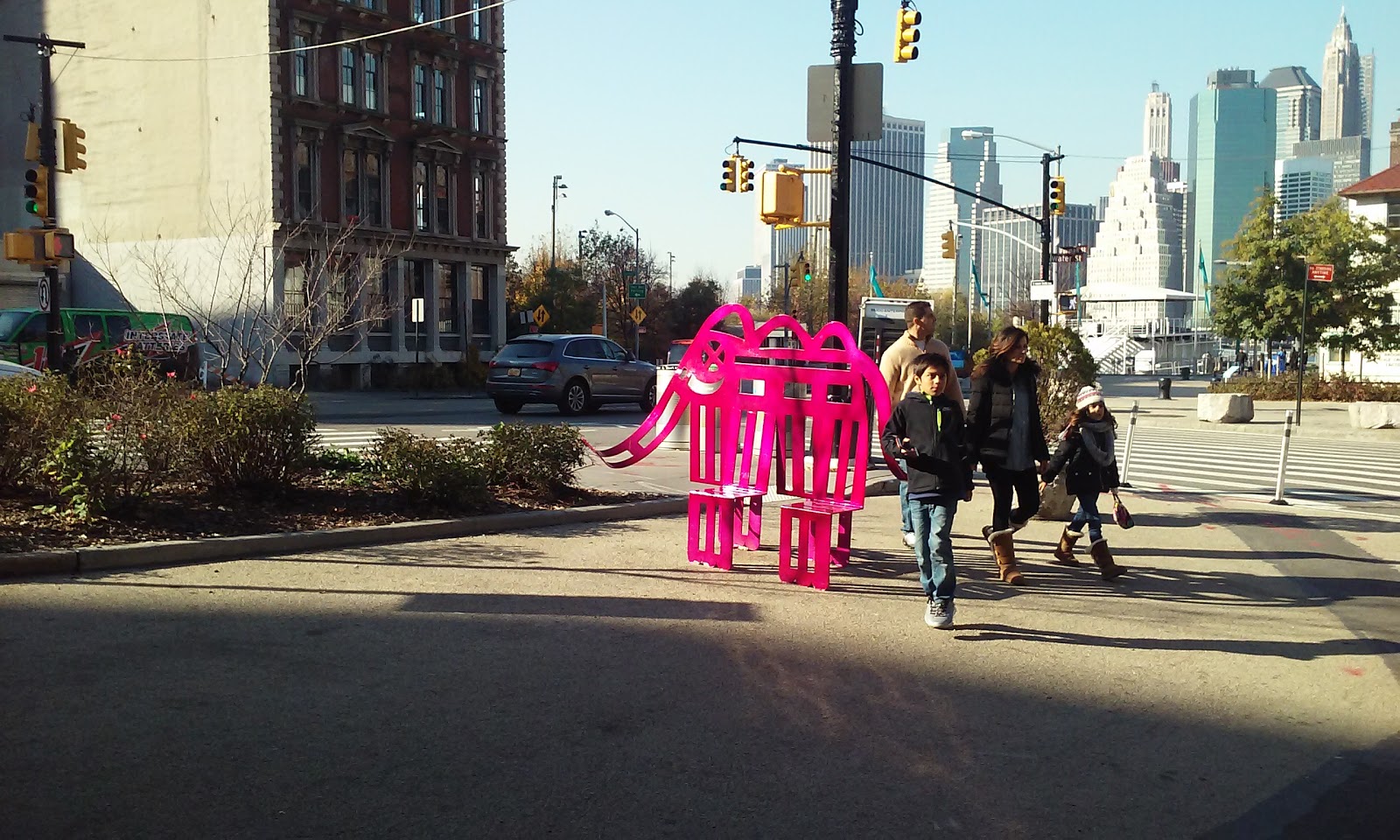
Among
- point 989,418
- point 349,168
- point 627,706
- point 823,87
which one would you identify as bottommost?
point 627,706

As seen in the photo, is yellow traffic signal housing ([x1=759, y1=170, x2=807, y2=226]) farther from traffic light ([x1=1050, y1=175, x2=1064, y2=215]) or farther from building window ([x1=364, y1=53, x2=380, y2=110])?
building window ([x1=364, y1=53, x2=380, y2=110])

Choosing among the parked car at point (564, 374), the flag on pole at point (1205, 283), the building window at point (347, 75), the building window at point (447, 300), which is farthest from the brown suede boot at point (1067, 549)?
the building window at point (447, 300)

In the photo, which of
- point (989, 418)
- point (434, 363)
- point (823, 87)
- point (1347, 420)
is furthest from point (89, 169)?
point (989, 418)

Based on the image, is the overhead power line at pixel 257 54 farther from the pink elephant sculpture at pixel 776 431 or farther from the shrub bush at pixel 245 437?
the pink elephant sculpture at pixel 776 431

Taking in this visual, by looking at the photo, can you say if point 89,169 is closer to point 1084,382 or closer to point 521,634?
point 1084,382

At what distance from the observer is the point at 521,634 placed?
23.0 feet

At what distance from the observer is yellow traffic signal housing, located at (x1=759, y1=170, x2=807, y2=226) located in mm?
16062

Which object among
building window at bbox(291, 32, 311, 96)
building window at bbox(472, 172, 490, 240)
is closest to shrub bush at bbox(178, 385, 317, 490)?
building window at bbox(291, 32, 311, 96)

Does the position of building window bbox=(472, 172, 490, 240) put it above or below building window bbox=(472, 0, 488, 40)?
below

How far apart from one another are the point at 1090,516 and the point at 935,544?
93.2 inches

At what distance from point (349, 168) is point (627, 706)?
4033cm

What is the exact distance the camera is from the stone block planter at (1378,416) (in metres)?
26.8

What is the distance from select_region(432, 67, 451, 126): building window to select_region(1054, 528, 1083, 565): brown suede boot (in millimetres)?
39968

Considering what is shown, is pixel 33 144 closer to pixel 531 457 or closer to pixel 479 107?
pixel 531 457
